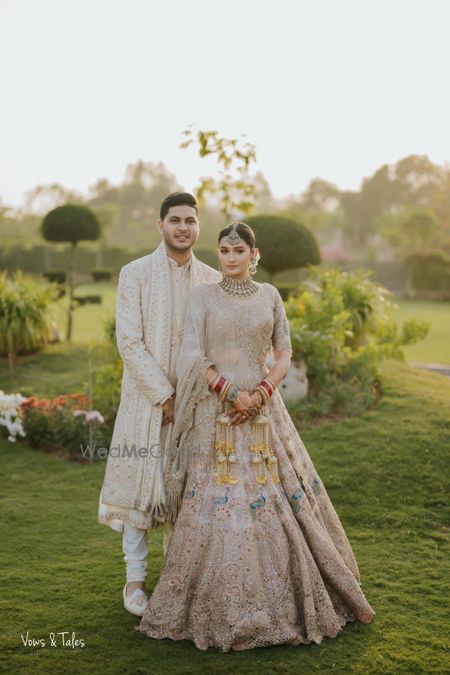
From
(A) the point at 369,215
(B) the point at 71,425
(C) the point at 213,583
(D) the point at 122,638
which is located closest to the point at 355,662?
(C) the point at 213,583

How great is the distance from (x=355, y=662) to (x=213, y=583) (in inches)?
27.3

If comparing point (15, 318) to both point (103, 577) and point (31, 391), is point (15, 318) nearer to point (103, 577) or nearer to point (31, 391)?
point (31, 391)

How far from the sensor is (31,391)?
8.62 metres

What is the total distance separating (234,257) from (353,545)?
2.23m

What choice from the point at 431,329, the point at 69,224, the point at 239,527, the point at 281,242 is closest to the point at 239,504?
the point at 239,527

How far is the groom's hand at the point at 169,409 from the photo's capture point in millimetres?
3517

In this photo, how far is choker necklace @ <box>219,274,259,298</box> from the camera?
349cm

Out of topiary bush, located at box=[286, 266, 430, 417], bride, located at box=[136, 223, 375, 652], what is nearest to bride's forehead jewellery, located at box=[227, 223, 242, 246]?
bride, located at box=[136, 223, 375, 652]

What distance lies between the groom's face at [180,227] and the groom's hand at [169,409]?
751mm

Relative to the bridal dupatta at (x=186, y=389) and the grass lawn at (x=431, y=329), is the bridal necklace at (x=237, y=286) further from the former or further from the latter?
the grass lawn at (x=431, y=329)

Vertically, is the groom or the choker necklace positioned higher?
the choker necklace

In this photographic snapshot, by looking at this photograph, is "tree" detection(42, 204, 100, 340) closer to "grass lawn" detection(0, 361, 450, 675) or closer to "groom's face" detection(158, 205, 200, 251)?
"grass lawn" detection(0, 361, 450, 675)

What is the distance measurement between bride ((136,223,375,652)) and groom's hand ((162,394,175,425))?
8cm

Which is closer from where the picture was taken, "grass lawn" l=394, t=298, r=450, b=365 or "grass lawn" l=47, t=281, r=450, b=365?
"grass lawn" l=47, t=281, r=450, b=365
